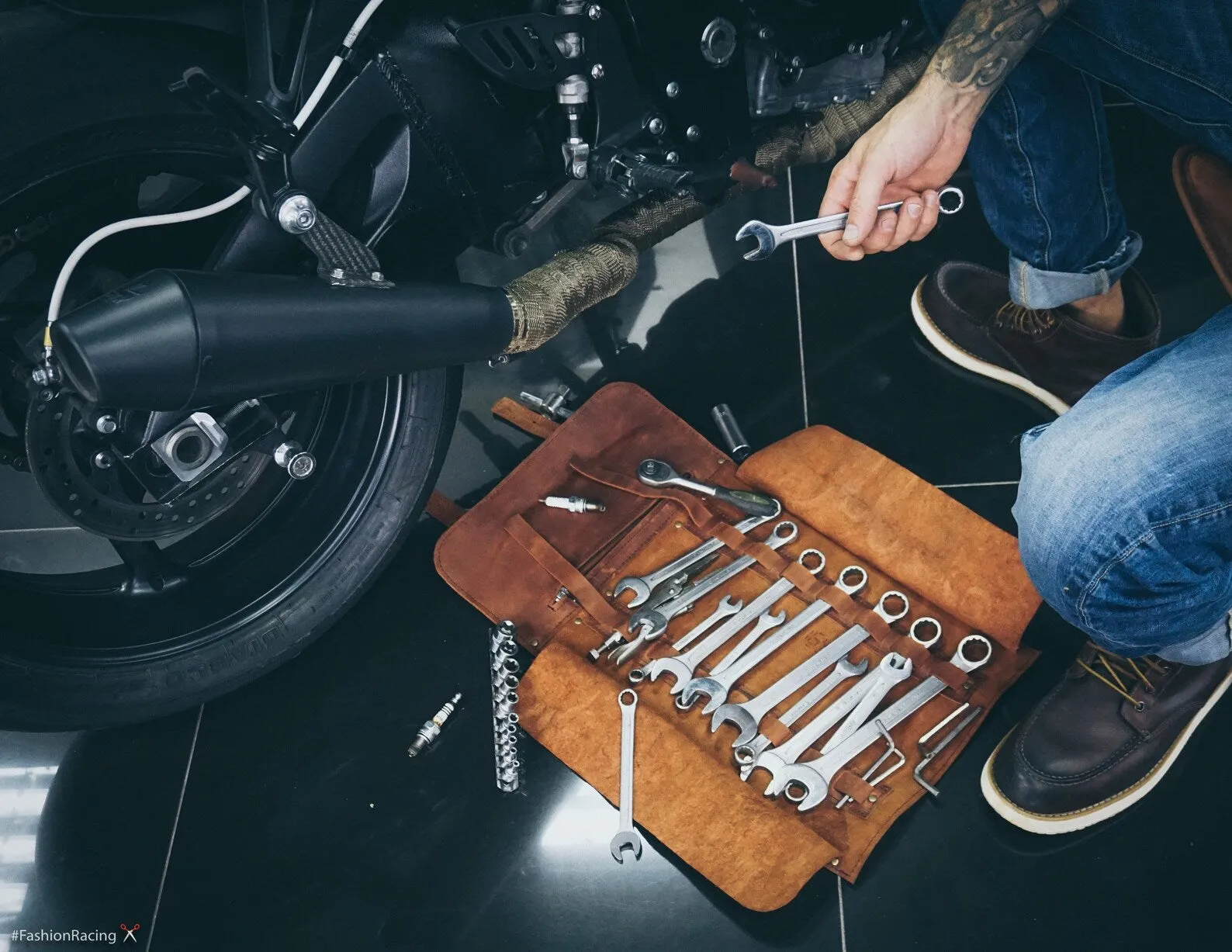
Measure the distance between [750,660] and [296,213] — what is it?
681mm

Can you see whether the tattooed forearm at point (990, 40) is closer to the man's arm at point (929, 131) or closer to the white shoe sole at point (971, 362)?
the man's arm at point (929, 131)

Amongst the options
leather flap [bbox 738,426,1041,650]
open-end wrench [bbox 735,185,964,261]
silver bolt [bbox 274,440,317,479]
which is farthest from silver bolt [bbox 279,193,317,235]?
leather flap [bbox 738,426,1041,650]

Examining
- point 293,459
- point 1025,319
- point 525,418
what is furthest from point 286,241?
point 1025,319

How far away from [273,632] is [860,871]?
0.71 m

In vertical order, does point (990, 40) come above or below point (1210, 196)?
above

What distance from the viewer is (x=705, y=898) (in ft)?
3.84

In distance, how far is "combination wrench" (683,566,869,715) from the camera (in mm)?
1222

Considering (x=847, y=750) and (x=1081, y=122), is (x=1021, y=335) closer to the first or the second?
(x=1081, y=122)

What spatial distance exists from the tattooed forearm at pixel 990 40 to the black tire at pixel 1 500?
61 cm

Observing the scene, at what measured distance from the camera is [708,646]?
1249mm

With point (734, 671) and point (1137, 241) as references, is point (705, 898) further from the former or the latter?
point (1137, 241)

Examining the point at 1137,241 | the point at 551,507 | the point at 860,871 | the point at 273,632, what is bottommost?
the point at 860,871

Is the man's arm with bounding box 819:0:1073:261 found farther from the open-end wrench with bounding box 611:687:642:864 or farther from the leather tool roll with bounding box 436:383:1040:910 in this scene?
the open-end wrench with bounding box 611:687:642:864

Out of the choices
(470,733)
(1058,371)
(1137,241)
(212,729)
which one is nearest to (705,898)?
(470,733)
